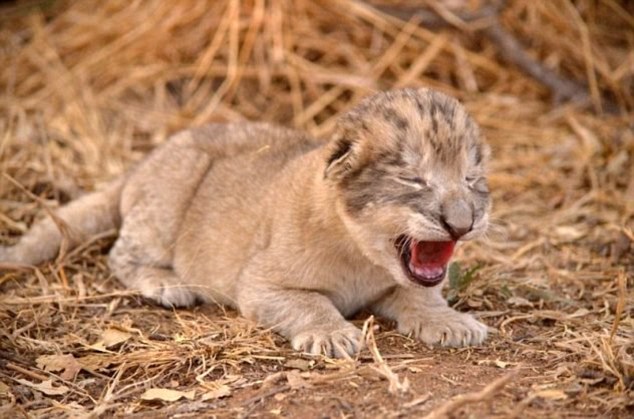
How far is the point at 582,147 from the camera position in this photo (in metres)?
8.35

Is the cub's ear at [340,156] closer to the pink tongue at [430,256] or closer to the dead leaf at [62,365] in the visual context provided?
the pink tongue at [430,256]

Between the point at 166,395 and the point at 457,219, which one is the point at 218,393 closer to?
the point at 166,395

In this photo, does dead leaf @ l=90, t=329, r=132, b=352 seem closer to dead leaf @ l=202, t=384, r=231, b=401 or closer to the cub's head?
dead leaf @ l=202, t=384, r=231, b=401

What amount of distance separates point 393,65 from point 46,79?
3231 millimetres

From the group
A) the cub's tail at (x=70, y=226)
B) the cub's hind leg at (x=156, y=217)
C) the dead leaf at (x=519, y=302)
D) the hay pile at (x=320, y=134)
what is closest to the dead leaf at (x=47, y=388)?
the hay pile at (x=320, y=134)

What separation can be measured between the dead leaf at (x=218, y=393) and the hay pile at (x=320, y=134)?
0.4 inches

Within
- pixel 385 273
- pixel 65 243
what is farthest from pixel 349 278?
pixel 65 243

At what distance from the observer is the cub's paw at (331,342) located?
4898 mm

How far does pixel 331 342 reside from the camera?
4.95 metres

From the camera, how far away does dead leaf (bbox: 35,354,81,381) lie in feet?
16.0

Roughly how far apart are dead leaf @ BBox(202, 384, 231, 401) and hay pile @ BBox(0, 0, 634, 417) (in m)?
0.01

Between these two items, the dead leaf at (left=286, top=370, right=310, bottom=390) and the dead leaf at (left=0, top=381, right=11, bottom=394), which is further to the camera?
the dead leaf at (left=0, top=381, right=11, bottom=394)

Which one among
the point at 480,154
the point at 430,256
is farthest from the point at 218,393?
the point at 480,154

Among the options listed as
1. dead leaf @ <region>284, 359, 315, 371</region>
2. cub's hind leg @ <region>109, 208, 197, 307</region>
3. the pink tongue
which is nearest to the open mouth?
the pink tongue
